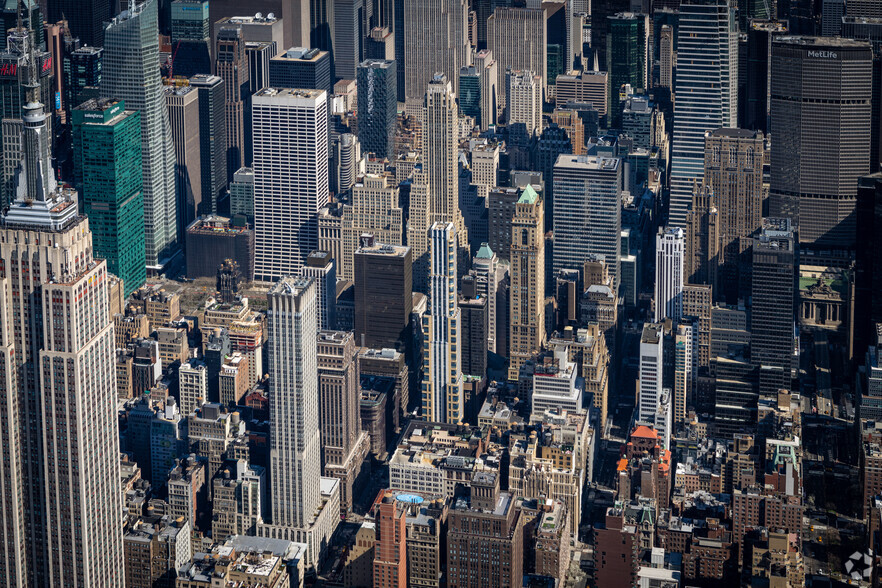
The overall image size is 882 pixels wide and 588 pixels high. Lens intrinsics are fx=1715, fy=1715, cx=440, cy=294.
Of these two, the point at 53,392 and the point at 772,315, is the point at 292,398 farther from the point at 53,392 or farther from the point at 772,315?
the point at 772,315

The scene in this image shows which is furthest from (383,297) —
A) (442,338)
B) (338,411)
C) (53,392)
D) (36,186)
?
(36,186)

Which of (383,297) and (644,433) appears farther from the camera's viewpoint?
(383,297)

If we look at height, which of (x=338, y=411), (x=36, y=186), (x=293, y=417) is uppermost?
(x=36, y=186)

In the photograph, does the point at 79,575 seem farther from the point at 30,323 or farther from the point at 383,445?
the point at 383,445

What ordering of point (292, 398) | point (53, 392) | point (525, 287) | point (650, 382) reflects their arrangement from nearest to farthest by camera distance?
point (53, 392), point (292, 398), point (650, 382), point (525, 287)

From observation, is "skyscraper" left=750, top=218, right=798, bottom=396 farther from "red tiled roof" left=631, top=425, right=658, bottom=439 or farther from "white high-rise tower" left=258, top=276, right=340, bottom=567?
"white high-rise tower" left=258, top=276, right=340, bottom=567

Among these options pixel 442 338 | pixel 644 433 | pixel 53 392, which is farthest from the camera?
pixel 442 338

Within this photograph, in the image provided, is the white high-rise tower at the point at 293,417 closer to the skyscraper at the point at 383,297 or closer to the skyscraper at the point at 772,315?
the skyscraper at the point at 383,297

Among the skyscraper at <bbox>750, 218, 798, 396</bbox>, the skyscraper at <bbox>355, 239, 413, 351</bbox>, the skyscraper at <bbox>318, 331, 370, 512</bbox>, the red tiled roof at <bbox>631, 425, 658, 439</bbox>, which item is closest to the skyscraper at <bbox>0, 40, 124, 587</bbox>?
the skyscraper at <bbox>318, 331, 370, 512</bbox>
